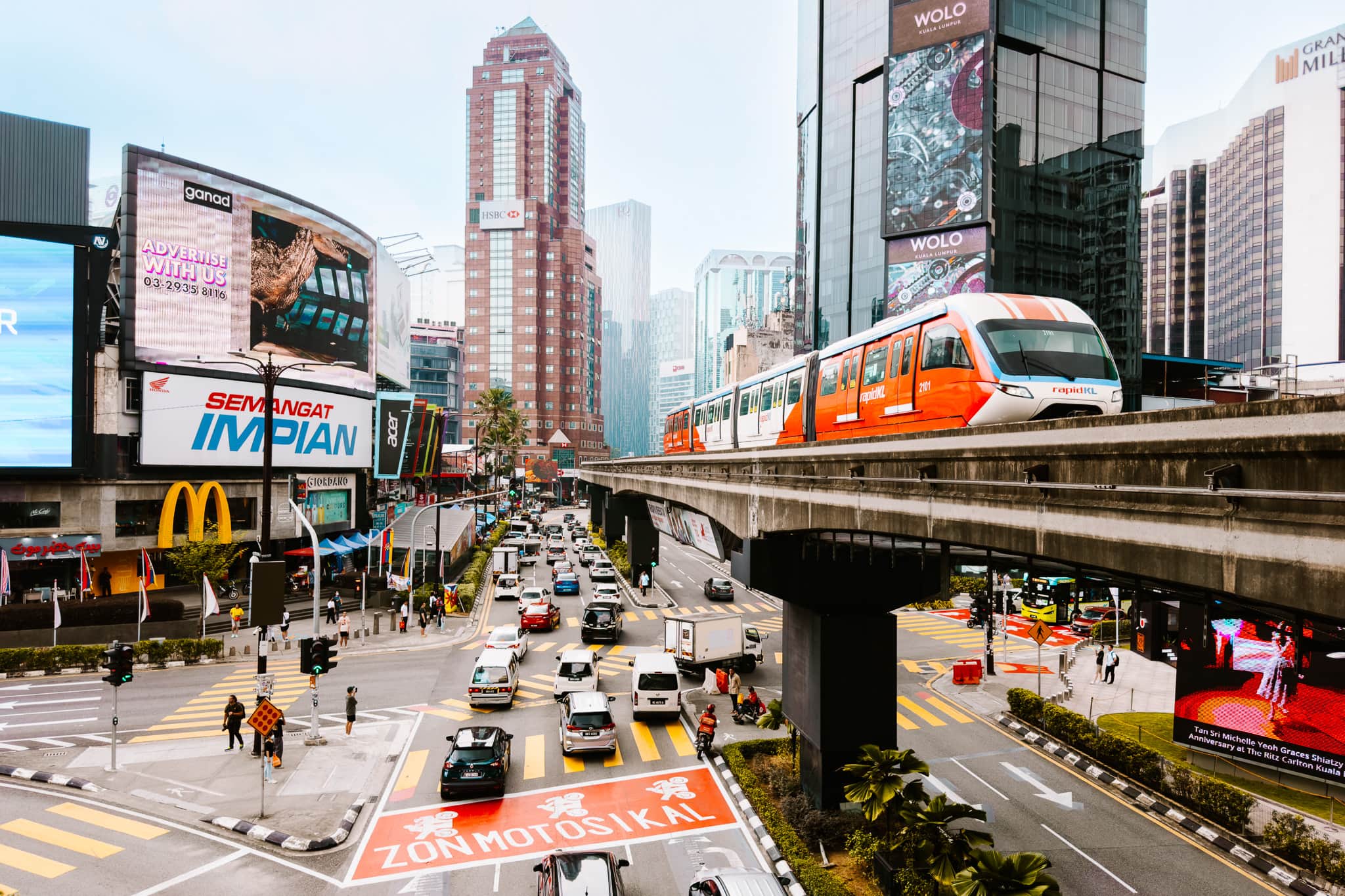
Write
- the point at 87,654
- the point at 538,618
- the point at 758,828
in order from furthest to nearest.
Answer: the point at 538,618, the point at 87,654, the point at 758,828

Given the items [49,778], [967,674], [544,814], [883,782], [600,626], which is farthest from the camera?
[600,626]

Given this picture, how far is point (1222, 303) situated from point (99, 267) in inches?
6055

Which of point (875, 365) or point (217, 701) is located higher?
point (875, 365)

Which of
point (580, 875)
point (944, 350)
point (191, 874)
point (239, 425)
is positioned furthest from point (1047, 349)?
point (239, 425)

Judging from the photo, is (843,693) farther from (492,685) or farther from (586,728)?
(492,685)

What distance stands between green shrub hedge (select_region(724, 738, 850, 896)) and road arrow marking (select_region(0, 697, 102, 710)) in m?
22.1

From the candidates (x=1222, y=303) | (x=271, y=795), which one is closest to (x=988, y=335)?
(x=271, y=795)

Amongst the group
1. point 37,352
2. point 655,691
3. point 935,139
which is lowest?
point 655,691

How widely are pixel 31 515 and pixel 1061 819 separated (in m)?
46.7

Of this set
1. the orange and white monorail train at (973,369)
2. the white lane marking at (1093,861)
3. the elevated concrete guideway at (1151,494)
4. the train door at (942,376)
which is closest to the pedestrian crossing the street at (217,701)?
the orange and white monorail train at (973,369)

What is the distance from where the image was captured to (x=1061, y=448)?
893 centimetres

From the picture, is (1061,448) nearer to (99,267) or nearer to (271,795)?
(271,795)

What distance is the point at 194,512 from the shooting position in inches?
1694

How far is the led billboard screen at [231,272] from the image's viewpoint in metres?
42.5
